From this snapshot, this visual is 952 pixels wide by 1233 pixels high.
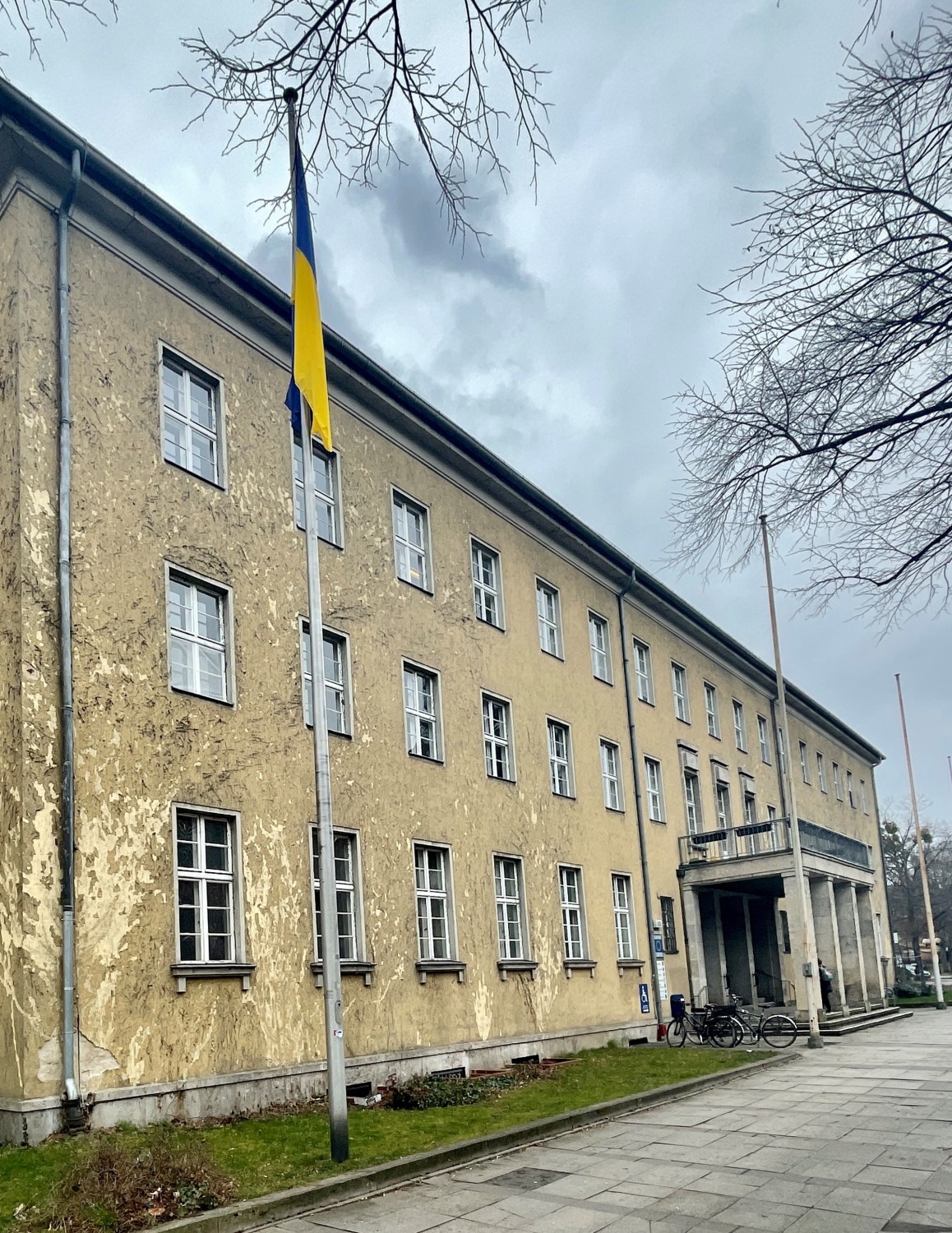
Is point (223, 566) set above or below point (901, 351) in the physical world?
above

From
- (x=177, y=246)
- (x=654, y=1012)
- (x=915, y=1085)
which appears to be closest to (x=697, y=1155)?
(x=915, y=1085)

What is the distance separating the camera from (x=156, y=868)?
1328 centimetres

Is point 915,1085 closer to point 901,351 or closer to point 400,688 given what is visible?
point 400,688

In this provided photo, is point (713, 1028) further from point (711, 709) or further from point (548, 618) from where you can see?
point (711, 709)

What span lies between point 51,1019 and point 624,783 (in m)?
17.5

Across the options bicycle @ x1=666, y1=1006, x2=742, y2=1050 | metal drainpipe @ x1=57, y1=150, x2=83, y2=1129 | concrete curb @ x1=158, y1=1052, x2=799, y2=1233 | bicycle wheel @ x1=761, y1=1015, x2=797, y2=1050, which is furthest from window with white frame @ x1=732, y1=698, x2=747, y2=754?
metal drainpipe @ x1=57, y1=150, x2=83, y2=1129

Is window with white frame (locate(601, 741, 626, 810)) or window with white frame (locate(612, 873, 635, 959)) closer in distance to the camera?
window with white frame (locate(612, 873, 635, 959))

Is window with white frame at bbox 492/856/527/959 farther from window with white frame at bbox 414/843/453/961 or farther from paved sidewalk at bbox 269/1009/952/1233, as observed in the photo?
paved sidewalk at bbox 269/1009/952/1233

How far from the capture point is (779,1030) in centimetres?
2530

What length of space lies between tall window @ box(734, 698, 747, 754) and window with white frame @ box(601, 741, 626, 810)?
9820 mm

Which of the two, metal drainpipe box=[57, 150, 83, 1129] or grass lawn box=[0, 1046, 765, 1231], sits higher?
metal drainpipe box=[57, 150, 83, 1129]

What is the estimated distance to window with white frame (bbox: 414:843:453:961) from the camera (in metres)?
18.3

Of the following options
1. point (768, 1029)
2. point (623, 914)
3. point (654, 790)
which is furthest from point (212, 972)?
point (654, 790)

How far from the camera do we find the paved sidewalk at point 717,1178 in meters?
8.48
